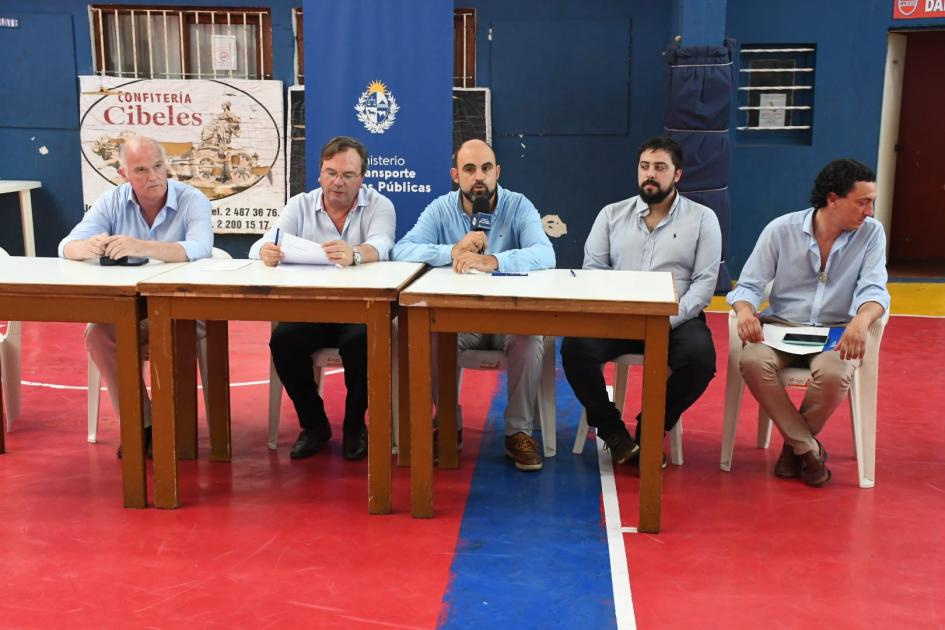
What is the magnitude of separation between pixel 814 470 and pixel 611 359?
0.83m

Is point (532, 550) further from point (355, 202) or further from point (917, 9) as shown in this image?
point (917, 9)

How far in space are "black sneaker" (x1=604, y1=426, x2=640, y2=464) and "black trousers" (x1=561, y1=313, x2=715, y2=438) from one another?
26mm

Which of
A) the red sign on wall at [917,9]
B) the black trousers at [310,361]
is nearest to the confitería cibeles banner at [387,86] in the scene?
the black trousers at [310,361]

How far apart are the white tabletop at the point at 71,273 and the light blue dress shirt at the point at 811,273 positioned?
7.11ft

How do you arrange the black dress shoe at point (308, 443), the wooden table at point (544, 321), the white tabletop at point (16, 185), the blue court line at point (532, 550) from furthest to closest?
the white tabletop at point (16, 185) → the black dress shoe at point (308, 443) → the wooden table at point (544, 321) → the blue court line at point (532, 550)

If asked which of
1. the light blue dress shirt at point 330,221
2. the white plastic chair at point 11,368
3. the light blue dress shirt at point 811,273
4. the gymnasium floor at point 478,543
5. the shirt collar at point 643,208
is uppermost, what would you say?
the shirt collar at point 643,208

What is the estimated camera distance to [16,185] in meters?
7.72

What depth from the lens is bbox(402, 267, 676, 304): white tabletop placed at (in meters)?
3.03

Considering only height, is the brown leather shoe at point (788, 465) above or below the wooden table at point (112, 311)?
below

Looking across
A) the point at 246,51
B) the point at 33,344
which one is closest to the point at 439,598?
the point at 33,344

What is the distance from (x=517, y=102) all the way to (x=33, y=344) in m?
4.12

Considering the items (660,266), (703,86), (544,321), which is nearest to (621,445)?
(660,266)

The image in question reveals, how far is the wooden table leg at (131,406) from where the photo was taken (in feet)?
10.4

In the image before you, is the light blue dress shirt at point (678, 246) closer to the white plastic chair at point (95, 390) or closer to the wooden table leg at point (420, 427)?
the wooden table leg at point (420, 427)
